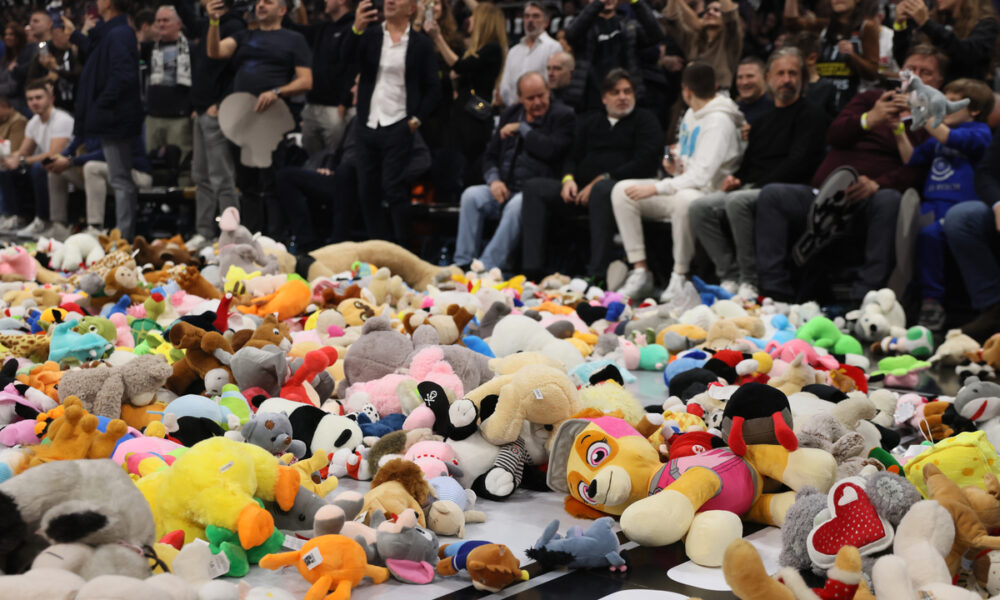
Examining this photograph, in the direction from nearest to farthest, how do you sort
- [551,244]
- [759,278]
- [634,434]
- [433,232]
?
[634,434]
[759,278]
[551,244]
[433,232]

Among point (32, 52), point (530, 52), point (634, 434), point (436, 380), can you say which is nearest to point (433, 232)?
point (530, 52)

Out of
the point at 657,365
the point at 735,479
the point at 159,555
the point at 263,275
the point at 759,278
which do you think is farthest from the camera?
the point at 759,278

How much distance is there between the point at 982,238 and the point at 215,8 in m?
4.28

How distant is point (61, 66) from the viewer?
7805mm

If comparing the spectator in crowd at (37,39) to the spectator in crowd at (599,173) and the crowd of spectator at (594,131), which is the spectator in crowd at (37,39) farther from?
the spectator in crowd at (599,173)

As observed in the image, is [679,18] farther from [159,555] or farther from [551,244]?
[159,555]

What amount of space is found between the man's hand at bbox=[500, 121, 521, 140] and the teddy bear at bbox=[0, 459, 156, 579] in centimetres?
413

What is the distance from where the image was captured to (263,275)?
3453 mm

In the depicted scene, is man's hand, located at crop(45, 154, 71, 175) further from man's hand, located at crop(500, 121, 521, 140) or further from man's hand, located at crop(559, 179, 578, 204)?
man's hand, located at crop(559, 179, 578, 204)

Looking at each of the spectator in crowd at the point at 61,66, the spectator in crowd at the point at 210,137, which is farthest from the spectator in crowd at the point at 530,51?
the spectator in crowd at the point at 61,66

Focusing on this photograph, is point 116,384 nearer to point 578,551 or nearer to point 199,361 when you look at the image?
point 199,361

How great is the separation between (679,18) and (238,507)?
4.53 m

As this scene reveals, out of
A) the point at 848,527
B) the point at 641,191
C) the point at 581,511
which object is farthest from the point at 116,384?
the point at 641,191

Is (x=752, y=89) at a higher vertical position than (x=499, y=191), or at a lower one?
higher
